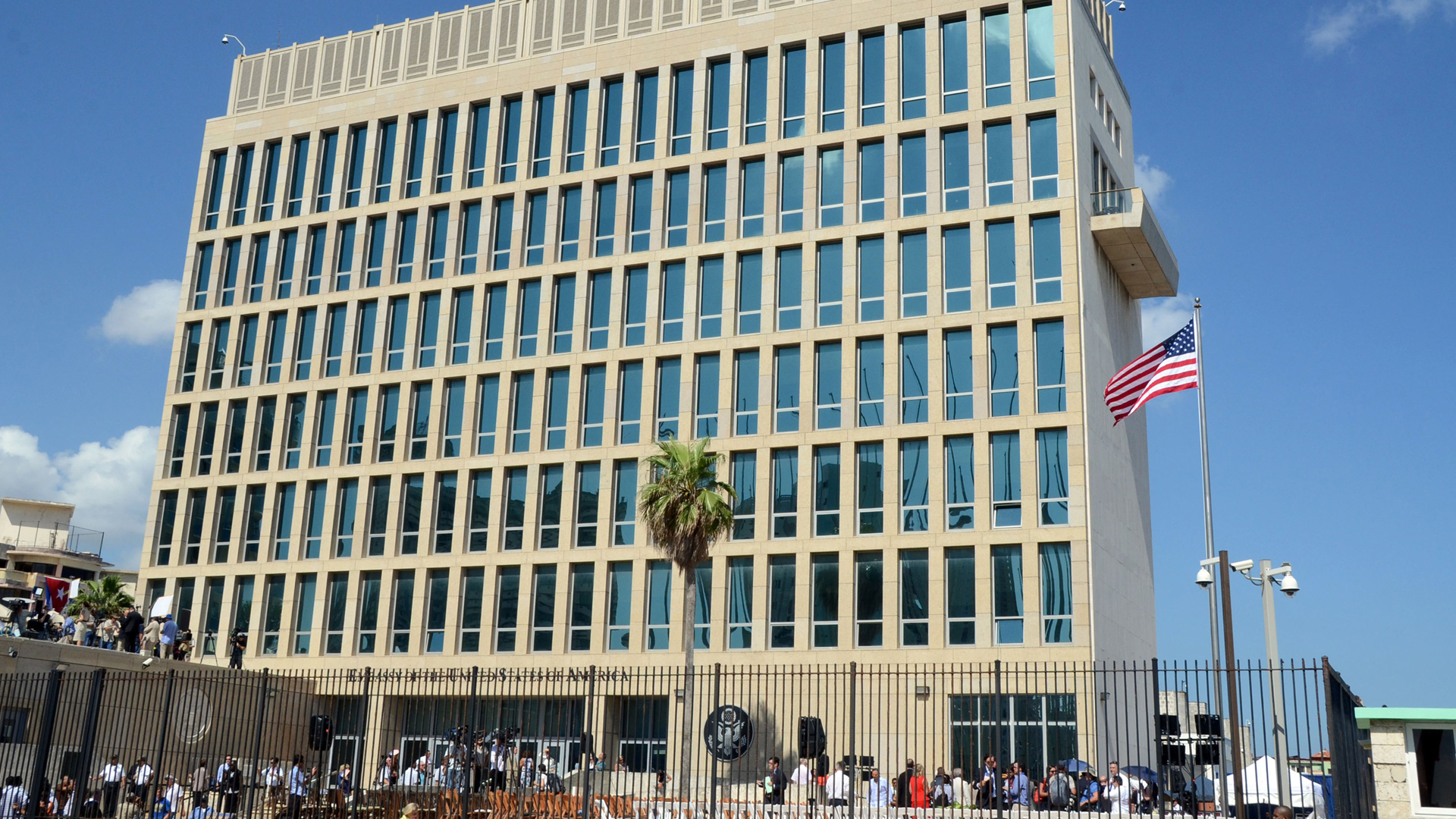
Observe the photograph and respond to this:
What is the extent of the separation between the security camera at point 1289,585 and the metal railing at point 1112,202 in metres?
15.9

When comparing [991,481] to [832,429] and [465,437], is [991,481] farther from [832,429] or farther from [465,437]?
[465,437]

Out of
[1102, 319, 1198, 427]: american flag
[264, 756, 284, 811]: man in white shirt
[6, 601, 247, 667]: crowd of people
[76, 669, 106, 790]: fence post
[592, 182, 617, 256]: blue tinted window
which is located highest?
[592, 182, 617, 256]: blue tinted window

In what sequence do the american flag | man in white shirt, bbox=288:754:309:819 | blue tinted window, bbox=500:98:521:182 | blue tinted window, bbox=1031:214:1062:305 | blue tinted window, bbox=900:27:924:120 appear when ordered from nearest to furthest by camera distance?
1. man in white shirt, bbox=288:754:309:819
2. the american flag
3. blue tinted window, bbox=1031:214:1062:305
4. blue tinted window, bbox=900:27:924:120
5. blue tinted window, bbox=500:98:521:182

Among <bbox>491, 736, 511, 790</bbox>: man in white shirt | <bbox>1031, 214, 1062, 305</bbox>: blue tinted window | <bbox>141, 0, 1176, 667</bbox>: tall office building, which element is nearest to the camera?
<bbox>491, 736, 511, 790</bbox>: man in white shirt

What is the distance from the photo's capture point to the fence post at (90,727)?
2234cm

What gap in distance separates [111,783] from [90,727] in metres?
1.92

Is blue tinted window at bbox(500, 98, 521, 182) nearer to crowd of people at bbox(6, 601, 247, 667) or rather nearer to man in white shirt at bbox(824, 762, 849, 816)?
crowd of people at bbox(6, 601, 247, 667)

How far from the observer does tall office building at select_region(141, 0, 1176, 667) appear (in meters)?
39.4

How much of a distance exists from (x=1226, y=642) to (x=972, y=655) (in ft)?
35.0

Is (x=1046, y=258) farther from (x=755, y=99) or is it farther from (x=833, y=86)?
(x=755, y=99)

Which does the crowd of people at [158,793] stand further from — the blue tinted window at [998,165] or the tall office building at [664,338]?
Result: the blue tinted window at [998,165]

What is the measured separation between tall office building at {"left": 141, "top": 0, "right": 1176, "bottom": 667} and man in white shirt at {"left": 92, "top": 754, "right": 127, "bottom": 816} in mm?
18308

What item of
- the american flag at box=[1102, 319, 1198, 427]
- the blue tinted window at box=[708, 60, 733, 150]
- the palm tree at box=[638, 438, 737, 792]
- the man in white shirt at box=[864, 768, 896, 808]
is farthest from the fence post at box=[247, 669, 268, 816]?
the blue tinted window at box=[708, 60, 733, 150]

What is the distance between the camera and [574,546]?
4375 centimetres
